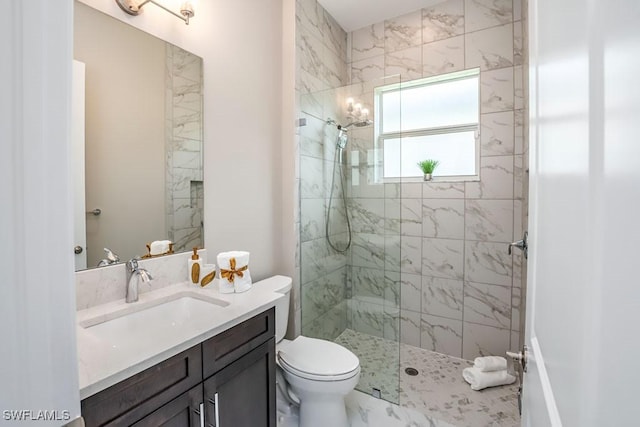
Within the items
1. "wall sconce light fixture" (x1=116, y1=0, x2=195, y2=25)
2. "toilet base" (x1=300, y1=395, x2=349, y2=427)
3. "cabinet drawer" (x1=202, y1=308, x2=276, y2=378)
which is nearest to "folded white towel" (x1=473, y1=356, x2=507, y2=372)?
"toilet base" (x1=300, y1=395, x2=349, y2=427)

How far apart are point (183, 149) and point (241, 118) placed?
50 centimetres

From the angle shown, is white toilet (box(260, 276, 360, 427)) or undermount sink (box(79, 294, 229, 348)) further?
white toilet (box(260, 276, 360, 427))

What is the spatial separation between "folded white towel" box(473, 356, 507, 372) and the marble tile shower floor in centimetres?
12

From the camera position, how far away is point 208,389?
1.05 m

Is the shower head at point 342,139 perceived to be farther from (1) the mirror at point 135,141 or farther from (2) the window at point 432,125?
(1) the mirror at point 135,141

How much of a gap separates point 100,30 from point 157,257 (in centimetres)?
101

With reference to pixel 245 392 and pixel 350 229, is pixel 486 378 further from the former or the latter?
pixel 245 392

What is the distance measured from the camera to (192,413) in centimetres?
99

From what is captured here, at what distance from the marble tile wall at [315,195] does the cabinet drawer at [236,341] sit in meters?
0.81

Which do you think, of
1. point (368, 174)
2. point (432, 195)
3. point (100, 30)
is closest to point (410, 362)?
point (432, 195)

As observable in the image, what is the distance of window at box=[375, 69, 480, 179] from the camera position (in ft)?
7.20

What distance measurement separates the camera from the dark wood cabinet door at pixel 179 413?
2.91 ft

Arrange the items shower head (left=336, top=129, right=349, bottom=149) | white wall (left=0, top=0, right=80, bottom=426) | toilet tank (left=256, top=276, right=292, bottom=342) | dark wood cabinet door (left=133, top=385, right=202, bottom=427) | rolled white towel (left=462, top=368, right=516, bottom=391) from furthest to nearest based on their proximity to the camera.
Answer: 1. shower head (left=336, top=129, right=349, bottom=149)
2. rolled white towel (left=462, top=368, right=516, bottom=391)
3. toilet tank (left=256, top=276, right=292, bottom=342)
4. dark wood cabinet door (left=133, top=385, right=202, bottom=427)
5. white wall (left=0, top=0, right=80, bottom=426)

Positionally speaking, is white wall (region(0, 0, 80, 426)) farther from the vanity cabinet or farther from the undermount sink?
the undermount sink
